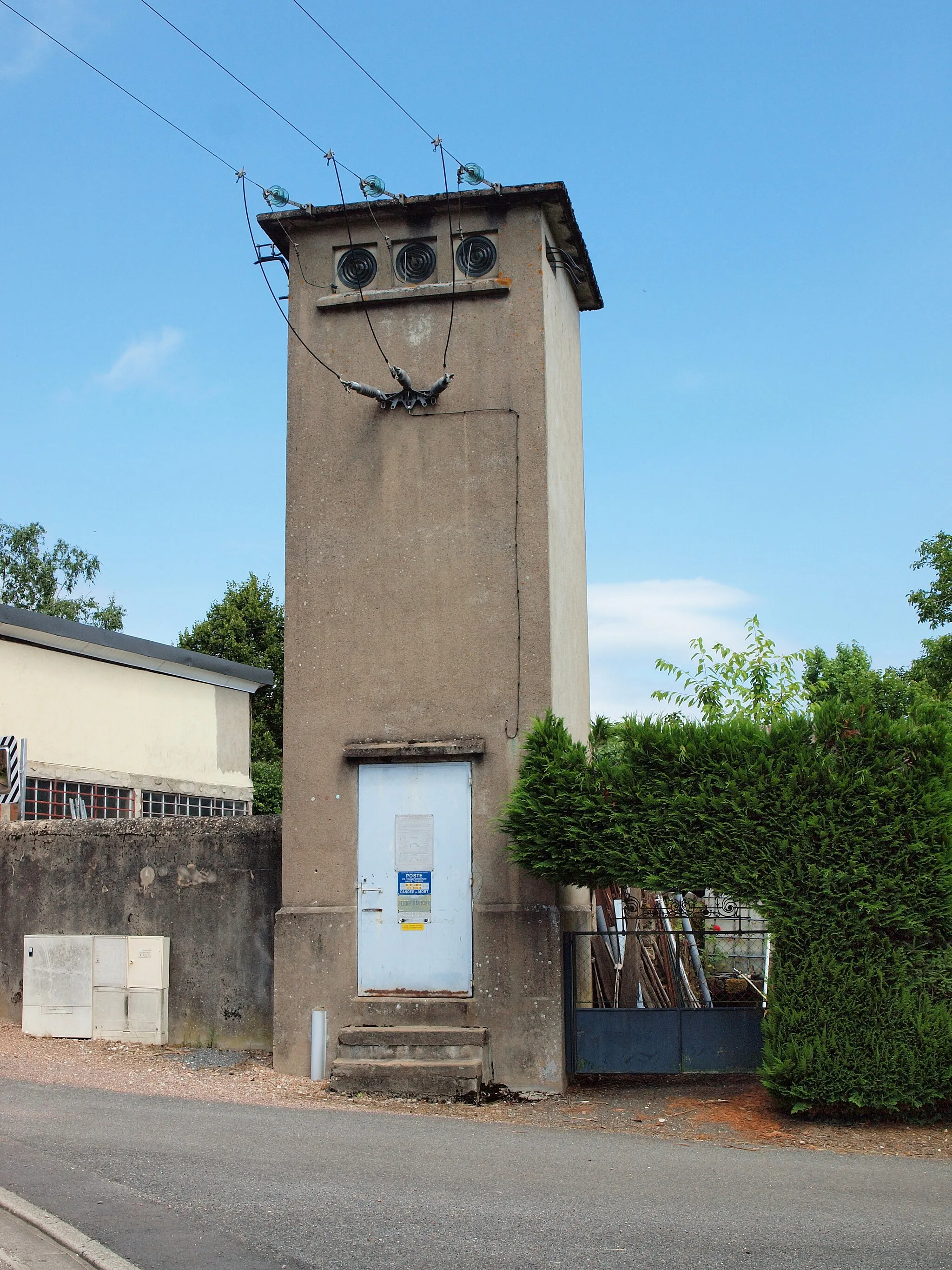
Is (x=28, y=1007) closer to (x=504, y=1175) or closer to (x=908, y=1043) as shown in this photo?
(x=504, y=1175)

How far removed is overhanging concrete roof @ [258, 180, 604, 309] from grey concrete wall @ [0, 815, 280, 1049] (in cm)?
614

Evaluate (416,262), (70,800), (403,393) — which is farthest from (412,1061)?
(70,800)

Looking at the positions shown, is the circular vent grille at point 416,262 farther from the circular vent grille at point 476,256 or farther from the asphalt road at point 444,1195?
the asphalt road at point 444,1195

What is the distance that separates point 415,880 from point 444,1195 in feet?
Answer: 15.0

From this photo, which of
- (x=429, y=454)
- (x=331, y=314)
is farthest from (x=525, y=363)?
(x=331, y=314)

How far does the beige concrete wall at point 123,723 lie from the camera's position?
19.9 m

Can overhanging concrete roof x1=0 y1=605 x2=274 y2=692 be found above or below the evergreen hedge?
above

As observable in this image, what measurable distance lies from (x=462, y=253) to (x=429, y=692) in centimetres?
444

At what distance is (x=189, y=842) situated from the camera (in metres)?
12.9

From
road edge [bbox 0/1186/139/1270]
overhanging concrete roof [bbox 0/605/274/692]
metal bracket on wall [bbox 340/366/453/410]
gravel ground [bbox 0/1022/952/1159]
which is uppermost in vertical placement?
metal bracket on wall [bbox 340/366/453/410]

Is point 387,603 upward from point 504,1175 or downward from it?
upward

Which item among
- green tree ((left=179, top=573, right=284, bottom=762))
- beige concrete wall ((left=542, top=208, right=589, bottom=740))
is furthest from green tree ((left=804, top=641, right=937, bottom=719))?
green tree ((left=179, top=573, right=284, bottom=762))

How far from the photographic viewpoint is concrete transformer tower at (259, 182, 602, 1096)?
37.0 ft

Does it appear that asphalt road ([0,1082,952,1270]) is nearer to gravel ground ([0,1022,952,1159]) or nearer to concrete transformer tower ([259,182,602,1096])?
gravel ground ([0,1022,952,1159])
